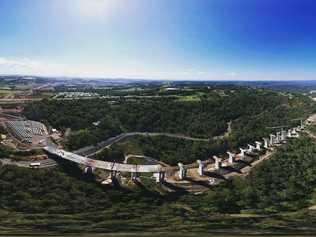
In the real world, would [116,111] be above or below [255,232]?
above

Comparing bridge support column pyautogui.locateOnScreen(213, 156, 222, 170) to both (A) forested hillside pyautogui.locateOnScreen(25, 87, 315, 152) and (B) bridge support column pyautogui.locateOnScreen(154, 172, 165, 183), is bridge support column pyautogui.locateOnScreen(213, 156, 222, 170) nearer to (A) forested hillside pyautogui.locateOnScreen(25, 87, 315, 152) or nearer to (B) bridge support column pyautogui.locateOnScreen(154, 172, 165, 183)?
(A) forested hillside pyautogui.locateOnScreen(25, 87, 315, 152)

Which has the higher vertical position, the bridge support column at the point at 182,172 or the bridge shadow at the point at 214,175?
the bridge support column at the point at 182,172

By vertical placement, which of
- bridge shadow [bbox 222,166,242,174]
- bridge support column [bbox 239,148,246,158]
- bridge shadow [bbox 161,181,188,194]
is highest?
bridge support column [bbox 239,148,246,158]

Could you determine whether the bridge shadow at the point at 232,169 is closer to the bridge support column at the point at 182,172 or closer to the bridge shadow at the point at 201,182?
the bridge shadow at the point at 201,182

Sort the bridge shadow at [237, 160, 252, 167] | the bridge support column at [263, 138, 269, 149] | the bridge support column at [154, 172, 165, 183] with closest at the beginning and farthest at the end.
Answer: the bridge support column at [154, 172, 165, 183] → the bridge shadow at [237, 160, 252, 167] → the bridge support column at [263, 138, 269, 149]

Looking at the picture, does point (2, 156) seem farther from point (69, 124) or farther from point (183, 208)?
point (183, 208)

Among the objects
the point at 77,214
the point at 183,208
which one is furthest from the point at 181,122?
the point at 77,214

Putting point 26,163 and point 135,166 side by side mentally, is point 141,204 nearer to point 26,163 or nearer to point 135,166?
point 135,166

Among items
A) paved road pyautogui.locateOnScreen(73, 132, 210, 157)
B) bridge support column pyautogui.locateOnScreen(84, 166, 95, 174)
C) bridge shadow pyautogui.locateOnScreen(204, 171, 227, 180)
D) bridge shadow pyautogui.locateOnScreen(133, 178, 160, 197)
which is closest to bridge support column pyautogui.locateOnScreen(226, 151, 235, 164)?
bridge shadow pyautogui.locateOnScreen(204, 171, 227, 180)

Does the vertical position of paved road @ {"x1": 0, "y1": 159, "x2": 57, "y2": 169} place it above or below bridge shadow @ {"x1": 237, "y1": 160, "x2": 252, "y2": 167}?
above

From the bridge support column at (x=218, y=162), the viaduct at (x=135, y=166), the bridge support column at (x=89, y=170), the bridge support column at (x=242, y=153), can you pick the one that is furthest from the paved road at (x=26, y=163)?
the bridge support column at (x=242, y=153)

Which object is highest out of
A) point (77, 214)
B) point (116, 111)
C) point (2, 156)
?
point (116, 111)
